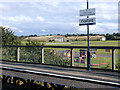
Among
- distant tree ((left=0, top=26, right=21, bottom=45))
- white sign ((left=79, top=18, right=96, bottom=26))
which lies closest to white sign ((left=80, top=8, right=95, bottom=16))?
white sign ((left=79, top=18, right=96, bottom=26))

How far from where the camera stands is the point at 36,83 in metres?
10.2

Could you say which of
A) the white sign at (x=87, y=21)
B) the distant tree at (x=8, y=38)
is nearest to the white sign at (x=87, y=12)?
the white sign at (x=87, y=21)

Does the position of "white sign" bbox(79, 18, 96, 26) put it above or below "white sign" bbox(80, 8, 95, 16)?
below

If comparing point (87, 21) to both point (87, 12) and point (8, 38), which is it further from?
point (8, 38)

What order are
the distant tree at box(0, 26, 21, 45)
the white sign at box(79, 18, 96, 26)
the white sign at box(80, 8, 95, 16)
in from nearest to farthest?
1. the white sign at box(80, 8, 95, 16)
2. the white sign at box(79, 18, 96, 26)
3. the distant tree at box(0, 26, 21, 45)

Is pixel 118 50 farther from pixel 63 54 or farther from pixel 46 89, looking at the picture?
pixel 46 89

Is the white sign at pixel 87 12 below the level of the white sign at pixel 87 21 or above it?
above

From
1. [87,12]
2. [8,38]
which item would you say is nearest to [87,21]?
[87,12]

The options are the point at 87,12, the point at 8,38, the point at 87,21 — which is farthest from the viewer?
the point at 8,38

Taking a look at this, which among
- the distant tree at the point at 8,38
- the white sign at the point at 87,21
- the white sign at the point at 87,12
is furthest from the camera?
the distant tree at the point at 8,38

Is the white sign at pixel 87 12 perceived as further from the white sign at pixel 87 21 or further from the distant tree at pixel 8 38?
the distant tree at pixel 8 38

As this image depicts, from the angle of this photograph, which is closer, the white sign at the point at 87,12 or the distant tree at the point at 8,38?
the white sign at the point at 87,12

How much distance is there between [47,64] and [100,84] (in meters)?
5.49

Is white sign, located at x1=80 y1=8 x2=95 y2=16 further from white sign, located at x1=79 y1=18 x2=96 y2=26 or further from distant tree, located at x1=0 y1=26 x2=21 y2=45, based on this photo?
distant tree, located at x1=0 y1=26 x2=21 y2=45
